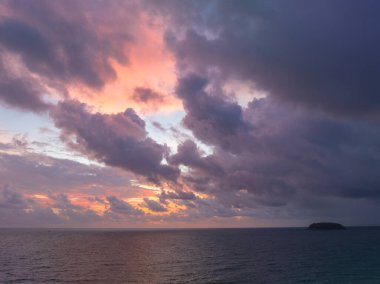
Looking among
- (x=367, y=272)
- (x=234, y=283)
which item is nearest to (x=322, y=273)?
(x=367, y=272)

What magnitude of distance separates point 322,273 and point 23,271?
61382mm

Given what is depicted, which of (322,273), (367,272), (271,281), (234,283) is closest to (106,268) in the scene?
(234,283)

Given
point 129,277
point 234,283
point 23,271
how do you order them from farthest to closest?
Result: point 23,271 < point 129,277 < point 234,283

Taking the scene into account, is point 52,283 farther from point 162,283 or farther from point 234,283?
point 234,283

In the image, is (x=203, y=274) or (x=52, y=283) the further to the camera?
(x=203, y=274)

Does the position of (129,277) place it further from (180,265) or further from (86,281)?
(180,265)

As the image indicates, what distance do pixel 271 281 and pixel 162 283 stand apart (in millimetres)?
19061

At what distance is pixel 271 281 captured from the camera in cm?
6109

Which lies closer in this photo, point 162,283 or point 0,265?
point 162,283

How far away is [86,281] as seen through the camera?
62250 millimetres

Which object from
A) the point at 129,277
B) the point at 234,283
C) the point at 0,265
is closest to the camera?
the point at 234,283

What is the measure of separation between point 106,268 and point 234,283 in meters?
32.1

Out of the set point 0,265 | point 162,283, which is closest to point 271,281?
point 162,283

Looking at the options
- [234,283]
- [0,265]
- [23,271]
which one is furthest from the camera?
[0,265]
